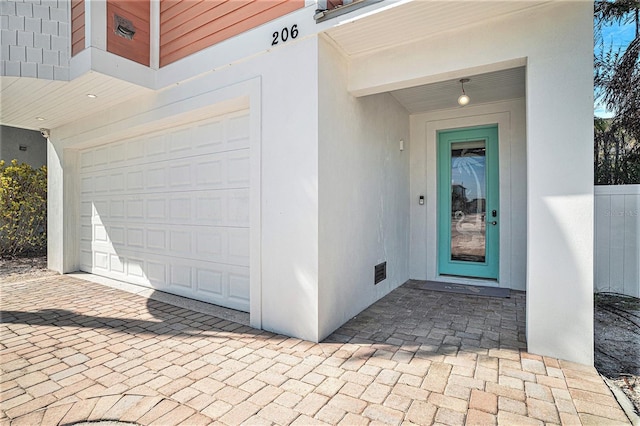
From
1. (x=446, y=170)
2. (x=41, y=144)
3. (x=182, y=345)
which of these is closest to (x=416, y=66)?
(x=446, y=170)

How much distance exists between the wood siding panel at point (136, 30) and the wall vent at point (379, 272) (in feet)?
13.2

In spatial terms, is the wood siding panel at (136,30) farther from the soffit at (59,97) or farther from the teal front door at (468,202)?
the teal front door at (468,202)

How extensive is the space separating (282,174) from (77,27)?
329 centimetres

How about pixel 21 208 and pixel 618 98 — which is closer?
pixel 618 98

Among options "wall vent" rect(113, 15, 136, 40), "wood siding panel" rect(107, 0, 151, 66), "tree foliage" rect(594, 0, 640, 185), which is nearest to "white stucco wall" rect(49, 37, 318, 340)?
"wood siding panel" rect(107, 0, 151, 66)

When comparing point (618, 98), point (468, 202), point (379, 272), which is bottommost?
point (379, 272)

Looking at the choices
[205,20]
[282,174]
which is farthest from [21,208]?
[282,174]

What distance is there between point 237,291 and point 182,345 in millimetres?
1051

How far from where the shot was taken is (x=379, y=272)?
172 inches

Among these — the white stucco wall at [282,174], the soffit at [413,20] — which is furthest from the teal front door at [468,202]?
the white stucco wall at [282,174]

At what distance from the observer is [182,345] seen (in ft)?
9.79

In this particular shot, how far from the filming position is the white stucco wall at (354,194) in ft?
10.3

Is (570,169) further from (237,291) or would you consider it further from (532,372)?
(237,291)

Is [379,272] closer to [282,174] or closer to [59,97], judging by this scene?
[282,174]
